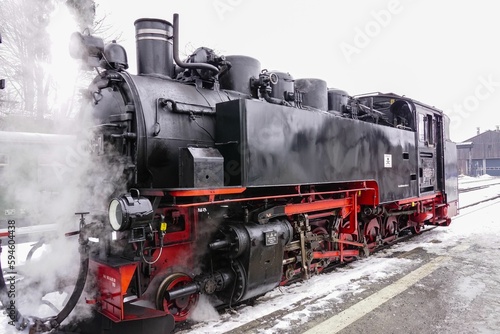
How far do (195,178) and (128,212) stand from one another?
64 cm

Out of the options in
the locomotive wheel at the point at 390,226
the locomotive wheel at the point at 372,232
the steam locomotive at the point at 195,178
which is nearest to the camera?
the steam locomotive at the point at 195,178

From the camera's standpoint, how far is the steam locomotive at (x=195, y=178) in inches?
127

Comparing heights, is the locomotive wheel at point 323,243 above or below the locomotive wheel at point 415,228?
above

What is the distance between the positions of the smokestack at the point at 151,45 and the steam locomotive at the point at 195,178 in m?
0.01

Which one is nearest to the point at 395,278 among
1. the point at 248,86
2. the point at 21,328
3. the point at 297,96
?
the point at 297,96

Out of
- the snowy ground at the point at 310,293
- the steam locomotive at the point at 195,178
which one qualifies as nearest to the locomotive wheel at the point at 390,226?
the snowy ground at the point at 310,293

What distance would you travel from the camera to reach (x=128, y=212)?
9.50 ft

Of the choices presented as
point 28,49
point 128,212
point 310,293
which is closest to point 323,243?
point 310,293

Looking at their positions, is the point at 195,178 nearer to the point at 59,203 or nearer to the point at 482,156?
the point at 59,203

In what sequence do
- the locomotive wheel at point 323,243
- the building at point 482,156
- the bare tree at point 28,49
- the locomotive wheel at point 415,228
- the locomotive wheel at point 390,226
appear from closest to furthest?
the bare tree at point 28,49 → the locomotive wheel at point 323,243 → the locomotive wheel at point 390,226 → the locomotive wheel at point 415,228 → the building at point 482,156

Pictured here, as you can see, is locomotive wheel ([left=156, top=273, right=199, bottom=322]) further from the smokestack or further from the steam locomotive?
the smokestack

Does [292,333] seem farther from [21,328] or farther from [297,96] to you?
[297,96]

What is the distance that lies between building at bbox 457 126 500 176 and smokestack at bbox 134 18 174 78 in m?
54.7

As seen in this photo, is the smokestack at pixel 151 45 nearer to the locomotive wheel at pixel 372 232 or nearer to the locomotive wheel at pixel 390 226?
the locomotive wheel at pixel 372 232
